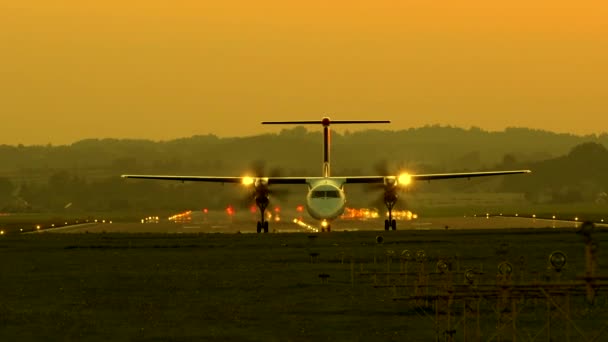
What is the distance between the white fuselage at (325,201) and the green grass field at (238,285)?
3825 millimetres

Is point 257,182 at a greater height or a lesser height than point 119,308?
greater

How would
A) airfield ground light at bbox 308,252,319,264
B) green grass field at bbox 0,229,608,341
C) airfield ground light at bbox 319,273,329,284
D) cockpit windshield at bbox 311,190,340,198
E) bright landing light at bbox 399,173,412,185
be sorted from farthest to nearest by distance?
bright landing light at bbox 399,173,412,185 → cockpit windshield at bbox 311,190,340,198 → airfield ground light at bbox 308,252,319,264 → airfield ground light at bbox 319,273,329,284 → green grass field at bbox 0,229,608,341

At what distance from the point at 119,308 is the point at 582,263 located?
87.5 ft

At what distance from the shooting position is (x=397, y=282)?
1938 inches

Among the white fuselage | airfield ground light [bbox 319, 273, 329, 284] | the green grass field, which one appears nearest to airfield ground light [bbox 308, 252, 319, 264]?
the green grass field

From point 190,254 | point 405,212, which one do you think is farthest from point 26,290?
point 405,212

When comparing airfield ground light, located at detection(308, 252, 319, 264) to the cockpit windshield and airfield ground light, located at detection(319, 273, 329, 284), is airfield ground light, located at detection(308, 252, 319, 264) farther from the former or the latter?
the cockpit windshield

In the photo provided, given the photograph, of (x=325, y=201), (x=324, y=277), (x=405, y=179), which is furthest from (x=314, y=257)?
(x=405, y=179)

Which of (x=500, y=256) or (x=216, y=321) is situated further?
(x=500, y=256)

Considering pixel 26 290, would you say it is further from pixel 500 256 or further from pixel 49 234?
pixel 49 234

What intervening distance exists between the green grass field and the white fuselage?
383 cm

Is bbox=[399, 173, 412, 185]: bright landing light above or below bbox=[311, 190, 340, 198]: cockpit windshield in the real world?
above

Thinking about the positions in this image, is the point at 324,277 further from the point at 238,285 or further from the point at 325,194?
the point at 325,194

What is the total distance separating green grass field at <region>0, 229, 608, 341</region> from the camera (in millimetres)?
34594
